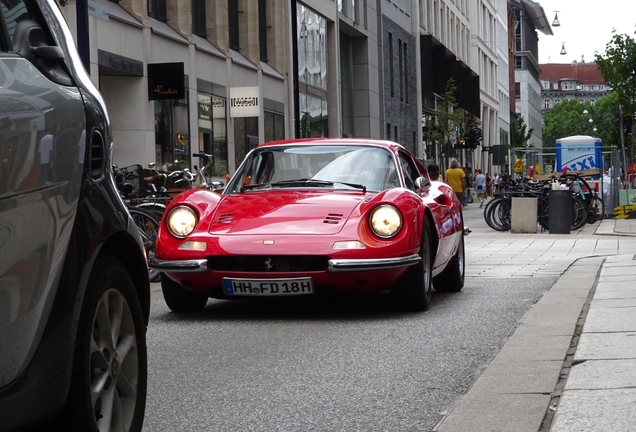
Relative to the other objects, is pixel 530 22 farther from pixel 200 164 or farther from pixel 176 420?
pixel 176 420

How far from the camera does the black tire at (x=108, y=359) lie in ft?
11.4

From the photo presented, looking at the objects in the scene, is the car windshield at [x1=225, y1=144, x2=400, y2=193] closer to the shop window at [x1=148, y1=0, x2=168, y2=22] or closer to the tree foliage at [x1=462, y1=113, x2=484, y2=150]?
the shop window at [x1=148, y1=0, x2=168, y2=22]

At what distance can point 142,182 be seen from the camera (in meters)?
13.6

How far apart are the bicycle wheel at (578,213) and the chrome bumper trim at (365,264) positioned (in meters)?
17.4

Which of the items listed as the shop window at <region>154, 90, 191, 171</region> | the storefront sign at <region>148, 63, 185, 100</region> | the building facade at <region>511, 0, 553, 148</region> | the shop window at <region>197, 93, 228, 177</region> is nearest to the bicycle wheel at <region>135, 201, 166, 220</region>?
the shop window at <region>154, 90, 191, 171</region>

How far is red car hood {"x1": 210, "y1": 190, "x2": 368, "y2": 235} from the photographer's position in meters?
8.84

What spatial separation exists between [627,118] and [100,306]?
51.5 m

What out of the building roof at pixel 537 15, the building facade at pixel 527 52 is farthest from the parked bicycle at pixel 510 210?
the building roof at pixel 537 15

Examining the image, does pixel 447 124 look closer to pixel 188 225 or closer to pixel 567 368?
pixel 188 225

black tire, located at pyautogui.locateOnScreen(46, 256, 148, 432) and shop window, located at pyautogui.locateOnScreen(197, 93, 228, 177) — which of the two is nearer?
black tire, located at pyautogui.locateOnScreen(46, 256, 148, 432)

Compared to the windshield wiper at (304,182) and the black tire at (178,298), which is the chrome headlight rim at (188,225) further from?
the windshield wiper at (304,182)

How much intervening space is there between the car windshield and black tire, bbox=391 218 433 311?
77 cm

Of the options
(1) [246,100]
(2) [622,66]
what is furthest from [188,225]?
(2) [622,66]

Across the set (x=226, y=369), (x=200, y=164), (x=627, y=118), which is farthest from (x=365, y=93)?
(x=226, y=369)
